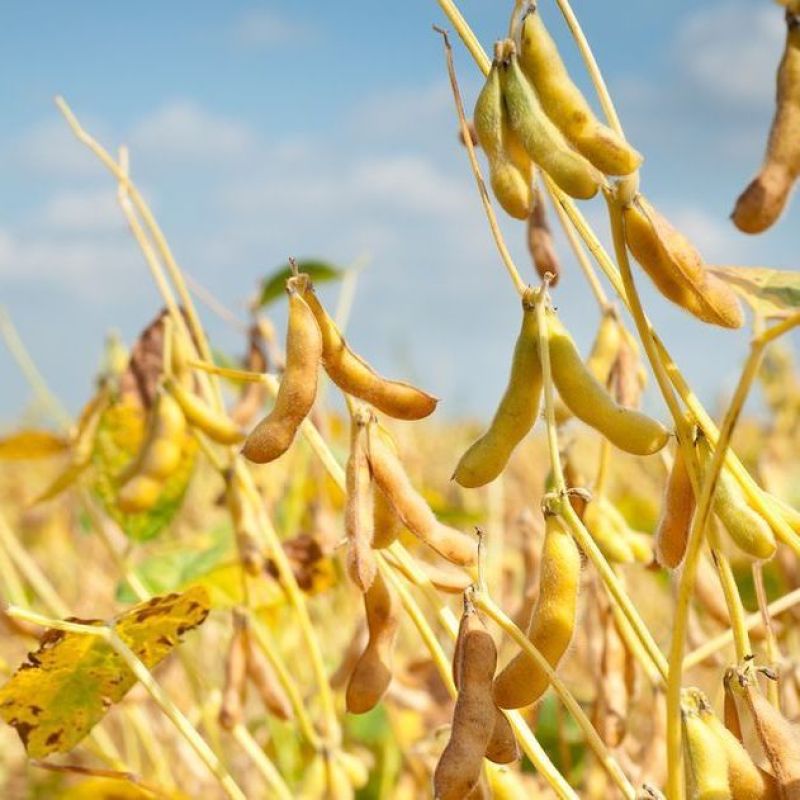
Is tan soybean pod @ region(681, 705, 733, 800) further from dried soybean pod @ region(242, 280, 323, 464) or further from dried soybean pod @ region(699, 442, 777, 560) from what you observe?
dried soybean pod @ region(242, 280, 323, 464)

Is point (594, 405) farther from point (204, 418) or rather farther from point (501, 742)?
point (204, 418)

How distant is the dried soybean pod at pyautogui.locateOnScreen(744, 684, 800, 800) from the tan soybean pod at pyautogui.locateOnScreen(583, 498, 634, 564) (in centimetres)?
40

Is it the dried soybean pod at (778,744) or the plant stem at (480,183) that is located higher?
the plant stem at (480,183)

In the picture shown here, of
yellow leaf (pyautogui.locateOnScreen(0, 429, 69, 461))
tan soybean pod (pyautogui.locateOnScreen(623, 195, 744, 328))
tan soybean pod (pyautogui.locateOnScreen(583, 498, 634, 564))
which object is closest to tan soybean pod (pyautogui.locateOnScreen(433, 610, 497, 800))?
tan soybean pod (pyautogui.locateOnScreen(623, 195, 744, 328))

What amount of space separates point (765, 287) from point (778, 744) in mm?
278

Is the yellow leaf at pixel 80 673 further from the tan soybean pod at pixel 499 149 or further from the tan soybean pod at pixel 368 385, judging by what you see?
the tan soybean pod at pixel 499 149

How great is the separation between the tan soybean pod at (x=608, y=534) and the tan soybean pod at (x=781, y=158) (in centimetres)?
51

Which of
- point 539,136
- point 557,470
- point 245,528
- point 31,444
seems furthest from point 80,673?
point 31,444

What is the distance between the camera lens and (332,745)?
49.8 inches

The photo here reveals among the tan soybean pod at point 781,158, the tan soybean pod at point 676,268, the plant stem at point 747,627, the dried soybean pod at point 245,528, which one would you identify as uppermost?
the tan soybean pod at point 781,158

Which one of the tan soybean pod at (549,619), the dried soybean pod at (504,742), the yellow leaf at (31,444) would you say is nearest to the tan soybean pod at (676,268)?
the tan soybean pod at (549,619)

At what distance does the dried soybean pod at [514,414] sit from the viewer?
0.77 metres

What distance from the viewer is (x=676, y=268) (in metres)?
0.72

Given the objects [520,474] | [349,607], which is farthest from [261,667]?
[520,474]
